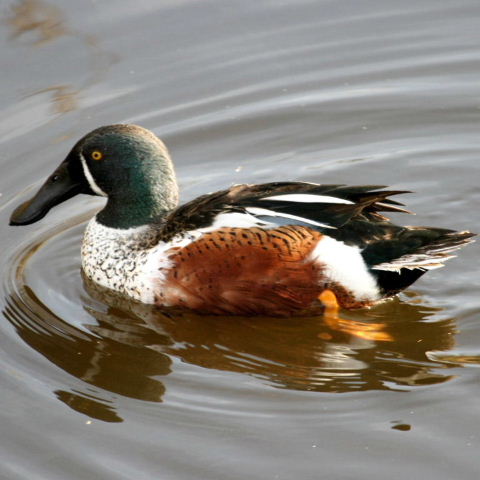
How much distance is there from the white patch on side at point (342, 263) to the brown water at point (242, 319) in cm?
29

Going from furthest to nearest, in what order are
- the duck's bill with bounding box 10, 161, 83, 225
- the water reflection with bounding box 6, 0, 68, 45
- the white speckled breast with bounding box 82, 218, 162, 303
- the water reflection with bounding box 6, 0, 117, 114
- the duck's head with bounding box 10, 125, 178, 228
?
the water reflection with bounding box 6, 0, 68, 45, the water reflection with bounding box 6, 0, 117, 114, the duck's bill with bounding box 10, 161, 83, 225, the duck's head with bounding box 10, 125, 178, 228, the white speckled breast with bounding box 82, 218, 162, 303

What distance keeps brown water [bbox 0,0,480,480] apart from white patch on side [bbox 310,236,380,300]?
0.29m

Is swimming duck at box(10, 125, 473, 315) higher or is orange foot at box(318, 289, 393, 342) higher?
swimming duck at box(10, 125, 473, 315)

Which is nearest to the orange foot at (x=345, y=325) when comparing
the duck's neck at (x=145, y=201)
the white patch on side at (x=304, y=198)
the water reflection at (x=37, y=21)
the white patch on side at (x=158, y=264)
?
the white patch on side at (x=304, y=198)

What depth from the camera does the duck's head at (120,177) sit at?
714 centimetres

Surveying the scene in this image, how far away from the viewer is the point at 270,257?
21.9ft

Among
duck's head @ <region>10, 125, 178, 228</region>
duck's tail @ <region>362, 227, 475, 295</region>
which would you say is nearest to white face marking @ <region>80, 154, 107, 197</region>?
duck's head @ <region>10, 125, 178, 228</region>

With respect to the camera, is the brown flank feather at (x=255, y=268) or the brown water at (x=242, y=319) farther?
the brown flank feather at (x=255, y=268)

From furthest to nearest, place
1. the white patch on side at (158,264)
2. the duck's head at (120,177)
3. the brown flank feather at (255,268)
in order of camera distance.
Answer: the duck's head at (120,177) → the white patch on side at (158,264) → the brown flank feather at (255,268)

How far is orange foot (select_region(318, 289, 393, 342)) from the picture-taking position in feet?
22.1

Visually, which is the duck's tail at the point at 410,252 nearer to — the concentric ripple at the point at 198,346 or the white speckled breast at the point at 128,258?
the concentric ripple at the point at 198,346

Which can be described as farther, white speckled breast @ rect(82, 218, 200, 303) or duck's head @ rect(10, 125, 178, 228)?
duck's head @ rect(10, 125, 178, 228)

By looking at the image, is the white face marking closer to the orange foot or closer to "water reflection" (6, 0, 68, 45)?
the orange foot

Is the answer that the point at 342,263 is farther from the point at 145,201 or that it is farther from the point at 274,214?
the point at 145,201
